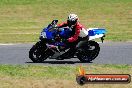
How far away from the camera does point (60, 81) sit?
13906mm

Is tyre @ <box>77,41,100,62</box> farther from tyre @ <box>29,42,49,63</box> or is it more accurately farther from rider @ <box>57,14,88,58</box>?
tyre @ <box>29,42,49,63</box>

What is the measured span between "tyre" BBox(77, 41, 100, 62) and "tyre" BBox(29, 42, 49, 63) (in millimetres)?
1202

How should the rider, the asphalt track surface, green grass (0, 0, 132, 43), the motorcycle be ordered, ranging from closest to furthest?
the rider → the motorcycle → the asphalt track surface → green grass (0, 0, 132, 43)

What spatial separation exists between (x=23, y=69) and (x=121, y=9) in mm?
29313

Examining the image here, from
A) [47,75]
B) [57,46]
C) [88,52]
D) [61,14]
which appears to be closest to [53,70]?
[47,75]

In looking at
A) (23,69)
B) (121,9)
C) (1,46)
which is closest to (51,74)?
(23,69)

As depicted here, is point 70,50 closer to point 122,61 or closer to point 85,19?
point 122,61

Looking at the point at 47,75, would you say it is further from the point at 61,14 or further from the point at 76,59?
the point at 61,14

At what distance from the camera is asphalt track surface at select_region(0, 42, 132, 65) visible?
18656mm

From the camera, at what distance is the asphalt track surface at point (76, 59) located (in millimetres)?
18656

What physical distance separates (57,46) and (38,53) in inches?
27.8

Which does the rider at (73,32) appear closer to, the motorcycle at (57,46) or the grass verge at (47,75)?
the motorcycle at (57,46)

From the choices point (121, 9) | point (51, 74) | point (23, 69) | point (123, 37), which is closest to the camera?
point (51, 74)

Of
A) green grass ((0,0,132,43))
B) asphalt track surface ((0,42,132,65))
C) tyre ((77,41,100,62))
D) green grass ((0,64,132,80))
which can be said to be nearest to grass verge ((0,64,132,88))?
green grass ((0,64,132,80))
